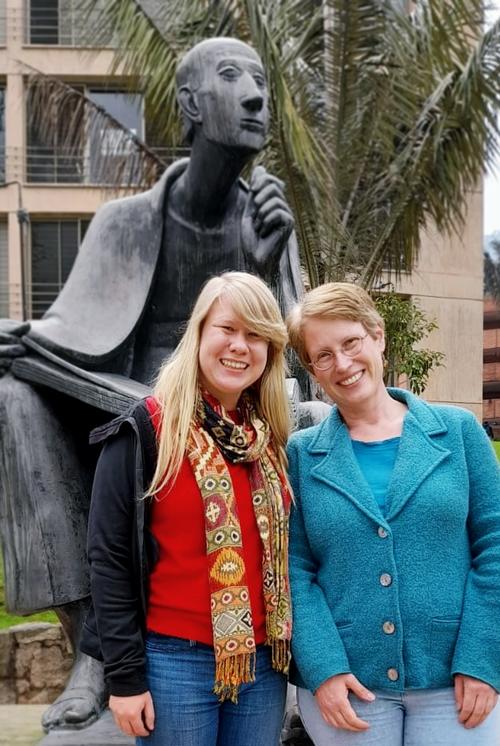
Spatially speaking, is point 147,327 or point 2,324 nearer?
point 2,324

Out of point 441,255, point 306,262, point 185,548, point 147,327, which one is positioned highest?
point 441,255

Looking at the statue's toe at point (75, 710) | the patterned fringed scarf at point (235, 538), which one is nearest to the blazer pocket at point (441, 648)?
the patterned fringed scarf at point (235, 538)

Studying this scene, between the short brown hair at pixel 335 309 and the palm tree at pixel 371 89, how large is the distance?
7.07 metres

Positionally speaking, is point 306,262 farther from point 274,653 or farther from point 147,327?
point 274,653

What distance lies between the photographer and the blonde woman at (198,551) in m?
1.75

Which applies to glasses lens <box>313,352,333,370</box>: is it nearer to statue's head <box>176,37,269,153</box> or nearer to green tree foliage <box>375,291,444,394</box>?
statue's head <box>176,37,269,153</box>

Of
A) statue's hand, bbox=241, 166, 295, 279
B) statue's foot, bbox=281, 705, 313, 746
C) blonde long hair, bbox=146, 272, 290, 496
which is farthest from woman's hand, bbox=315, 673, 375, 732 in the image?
statue's hand, bbox=241, 166, 295, 279

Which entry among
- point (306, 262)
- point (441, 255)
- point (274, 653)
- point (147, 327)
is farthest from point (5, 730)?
point (441, 255)

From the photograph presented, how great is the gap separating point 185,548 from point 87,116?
31.7 feet

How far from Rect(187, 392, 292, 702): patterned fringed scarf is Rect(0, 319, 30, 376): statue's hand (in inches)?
37.5

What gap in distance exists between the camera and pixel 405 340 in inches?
355

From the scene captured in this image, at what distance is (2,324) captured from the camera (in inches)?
105

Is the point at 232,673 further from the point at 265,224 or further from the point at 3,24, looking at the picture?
the point at 3,24

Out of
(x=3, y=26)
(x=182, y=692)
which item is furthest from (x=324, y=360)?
(x=3, y=26)
